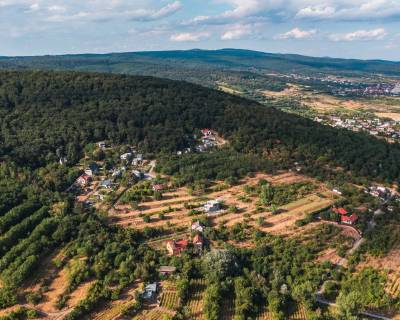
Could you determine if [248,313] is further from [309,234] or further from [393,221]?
[393,221]

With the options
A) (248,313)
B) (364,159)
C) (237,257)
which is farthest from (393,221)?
(248,313)

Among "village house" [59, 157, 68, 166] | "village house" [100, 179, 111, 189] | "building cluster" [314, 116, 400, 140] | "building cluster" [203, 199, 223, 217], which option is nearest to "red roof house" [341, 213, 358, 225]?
"building cluster" [203, 199, 223, 217]

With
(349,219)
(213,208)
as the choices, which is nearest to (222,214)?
(213,208)

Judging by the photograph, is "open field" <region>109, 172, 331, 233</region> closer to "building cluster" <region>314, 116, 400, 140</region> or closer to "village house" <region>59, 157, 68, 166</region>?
"village house" <region>59, 157, 68, 166</region>

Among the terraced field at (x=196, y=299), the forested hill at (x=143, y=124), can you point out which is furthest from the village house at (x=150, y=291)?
the forested hill at (x=143, y=124)

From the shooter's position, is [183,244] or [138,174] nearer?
[183,244]

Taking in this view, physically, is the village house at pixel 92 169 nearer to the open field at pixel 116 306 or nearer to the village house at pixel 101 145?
the village house at pixel 101 145

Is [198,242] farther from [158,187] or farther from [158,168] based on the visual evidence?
[158,168]
